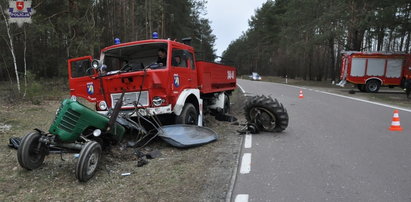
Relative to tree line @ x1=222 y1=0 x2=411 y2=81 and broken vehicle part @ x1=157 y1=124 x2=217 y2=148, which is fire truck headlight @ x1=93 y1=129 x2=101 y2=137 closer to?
broken vehicle part @ x1=157 y1=124 x2=217 y2=148

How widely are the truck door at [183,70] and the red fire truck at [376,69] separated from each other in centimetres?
1861

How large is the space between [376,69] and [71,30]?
70.7 ft

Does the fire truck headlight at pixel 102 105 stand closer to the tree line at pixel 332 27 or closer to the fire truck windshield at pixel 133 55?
the fire truck windshield at pixel 133 55

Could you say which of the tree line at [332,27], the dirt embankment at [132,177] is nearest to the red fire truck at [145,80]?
the dirt embankment at [132,177]

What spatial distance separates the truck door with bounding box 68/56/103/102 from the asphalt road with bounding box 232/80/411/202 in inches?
139

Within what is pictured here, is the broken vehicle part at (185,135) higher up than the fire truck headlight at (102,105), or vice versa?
the fire truck headlight at (102,105)

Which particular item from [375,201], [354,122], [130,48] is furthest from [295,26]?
[375,201]

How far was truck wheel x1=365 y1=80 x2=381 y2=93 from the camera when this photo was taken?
22.2 metres

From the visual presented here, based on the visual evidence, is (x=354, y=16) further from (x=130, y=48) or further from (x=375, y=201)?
(x=375, y=201)

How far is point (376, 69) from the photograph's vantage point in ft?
72.2

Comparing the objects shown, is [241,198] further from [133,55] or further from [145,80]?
[133,55]

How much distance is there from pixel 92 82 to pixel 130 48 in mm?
1292

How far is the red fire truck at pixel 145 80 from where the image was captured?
6082 mm

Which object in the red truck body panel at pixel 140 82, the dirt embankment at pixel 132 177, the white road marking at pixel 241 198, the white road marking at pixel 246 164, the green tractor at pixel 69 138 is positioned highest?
the red truck body panel at pixel 140 82
